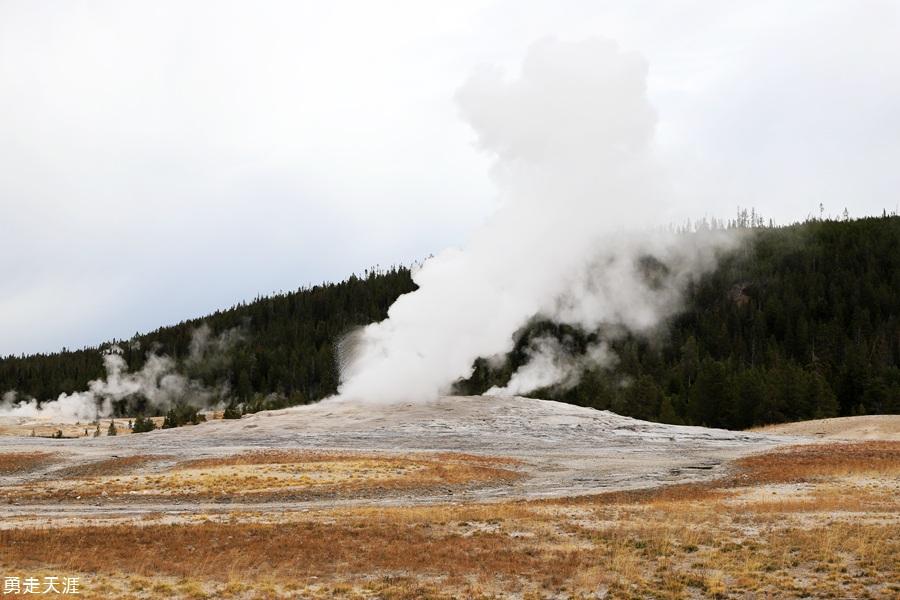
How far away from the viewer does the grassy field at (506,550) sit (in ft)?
57.4

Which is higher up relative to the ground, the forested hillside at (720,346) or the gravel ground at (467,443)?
the forested hillside at (720,346)

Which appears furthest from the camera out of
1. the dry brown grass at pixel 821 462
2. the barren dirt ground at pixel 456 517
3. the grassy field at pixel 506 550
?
the dry brown grass at pixel 821 462

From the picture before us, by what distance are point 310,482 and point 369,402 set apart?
139 feet

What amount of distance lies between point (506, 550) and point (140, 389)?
17359 cm

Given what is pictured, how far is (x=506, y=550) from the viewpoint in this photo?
21.4m

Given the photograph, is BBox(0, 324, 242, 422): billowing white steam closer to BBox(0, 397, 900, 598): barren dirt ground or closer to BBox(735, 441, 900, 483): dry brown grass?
BBox(0, 397, 900, 598): barren dirt ground

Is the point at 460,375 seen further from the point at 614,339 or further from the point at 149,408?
the point at 149,408

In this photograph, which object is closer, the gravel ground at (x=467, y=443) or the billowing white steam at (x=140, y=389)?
the gravel ground at (x=467, y=443)

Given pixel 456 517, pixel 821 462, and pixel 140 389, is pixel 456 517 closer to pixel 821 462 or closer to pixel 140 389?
pixel 821 462

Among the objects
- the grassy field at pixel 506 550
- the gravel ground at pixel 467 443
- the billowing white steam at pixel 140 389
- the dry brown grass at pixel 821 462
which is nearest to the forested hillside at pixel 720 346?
the billowing white steam at pixel 140 389

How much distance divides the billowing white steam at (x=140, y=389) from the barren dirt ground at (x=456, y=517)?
109774 millimetres

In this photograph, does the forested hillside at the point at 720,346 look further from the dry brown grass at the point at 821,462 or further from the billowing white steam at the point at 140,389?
the dry brown grass at the point at 821,462

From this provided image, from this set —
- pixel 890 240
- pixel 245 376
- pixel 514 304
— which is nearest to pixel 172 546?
pixel 514 304

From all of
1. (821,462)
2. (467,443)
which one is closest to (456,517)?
(821,462)
